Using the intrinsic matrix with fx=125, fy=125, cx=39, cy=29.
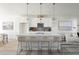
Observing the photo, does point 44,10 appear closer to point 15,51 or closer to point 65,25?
point 65,25

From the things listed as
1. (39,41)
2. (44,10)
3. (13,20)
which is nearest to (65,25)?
(44,10)

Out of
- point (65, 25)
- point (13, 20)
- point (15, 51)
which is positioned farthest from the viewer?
point (65, 25)

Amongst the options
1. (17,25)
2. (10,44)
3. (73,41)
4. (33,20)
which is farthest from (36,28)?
(73,41)

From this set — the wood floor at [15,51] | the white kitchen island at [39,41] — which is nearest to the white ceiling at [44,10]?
the white kitchen island at [39,41]

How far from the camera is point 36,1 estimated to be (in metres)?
2.83

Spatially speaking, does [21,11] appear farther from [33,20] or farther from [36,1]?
[36,1]

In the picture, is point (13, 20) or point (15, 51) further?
point (13, 20)

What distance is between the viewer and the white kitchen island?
11.4 feet

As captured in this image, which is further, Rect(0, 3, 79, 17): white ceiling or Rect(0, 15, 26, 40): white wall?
Rect(0, 3, 79, 17): white ceiling

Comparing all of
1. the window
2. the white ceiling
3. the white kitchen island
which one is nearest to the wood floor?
the white kitchen island

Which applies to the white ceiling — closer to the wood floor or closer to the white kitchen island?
the white kitchen island

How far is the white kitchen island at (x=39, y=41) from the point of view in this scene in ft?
11.4

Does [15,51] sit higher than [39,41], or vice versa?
[39,41]

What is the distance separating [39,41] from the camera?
354cm
